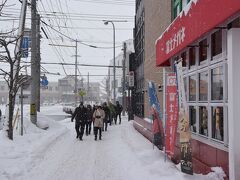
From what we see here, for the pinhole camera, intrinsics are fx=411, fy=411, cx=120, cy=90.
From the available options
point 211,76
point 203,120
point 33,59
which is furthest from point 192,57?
point 33,59

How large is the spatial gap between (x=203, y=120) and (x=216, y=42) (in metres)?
1.92

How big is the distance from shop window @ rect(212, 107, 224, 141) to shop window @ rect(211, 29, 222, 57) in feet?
3.65

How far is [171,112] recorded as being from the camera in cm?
909

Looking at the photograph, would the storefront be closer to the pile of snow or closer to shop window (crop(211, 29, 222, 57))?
shop window (crop(211, 29, 222, 57))

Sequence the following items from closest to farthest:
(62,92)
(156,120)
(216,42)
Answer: (216,42) → (156,120) → (62,92)

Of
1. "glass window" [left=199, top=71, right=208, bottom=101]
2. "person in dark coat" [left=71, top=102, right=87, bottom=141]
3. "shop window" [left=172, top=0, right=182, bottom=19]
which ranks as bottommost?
"person in dark coat" [left=71, top=102, right=87, bottom=141]

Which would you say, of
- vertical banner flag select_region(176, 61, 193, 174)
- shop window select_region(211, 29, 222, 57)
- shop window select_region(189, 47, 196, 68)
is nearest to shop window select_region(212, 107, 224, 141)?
vertical banner flag select_region(176, 61, 193, 174)

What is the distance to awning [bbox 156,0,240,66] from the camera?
20.9 ft

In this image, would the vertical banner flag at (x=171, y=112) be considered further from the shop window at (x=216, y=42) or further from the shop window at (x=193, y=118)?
the shop window at (x=216, y=42)

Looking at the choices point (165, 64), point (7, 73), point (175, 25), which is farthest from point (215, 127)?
point (7, 73)

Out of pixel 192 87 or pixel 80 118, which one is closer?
pixel 192 87

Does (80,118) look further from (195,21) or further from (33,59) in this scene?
(195,21)

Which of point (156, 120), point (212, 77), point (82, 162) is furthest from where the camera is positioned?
point (156, 120)

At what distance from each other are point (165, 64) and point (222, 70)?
20.1ft
